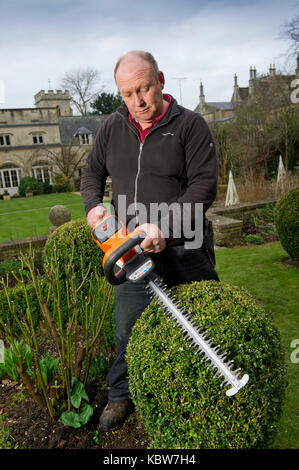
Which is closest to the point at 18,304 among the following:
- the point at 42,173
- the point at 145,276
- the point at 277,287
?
the point at 145,276

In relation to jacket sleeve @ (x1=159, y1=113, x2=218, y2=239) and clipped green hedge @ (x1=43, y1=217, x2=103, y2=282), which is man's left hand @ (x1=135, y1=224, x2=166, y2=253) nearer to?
jacket sleeve @ (x1=159, y1=113, x2=218, y2=239)

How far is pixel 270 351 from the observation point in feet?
5.74

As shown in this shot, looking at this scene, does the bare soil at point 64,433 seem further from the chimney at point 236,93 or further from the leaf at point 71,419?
the chimney at point 236,93

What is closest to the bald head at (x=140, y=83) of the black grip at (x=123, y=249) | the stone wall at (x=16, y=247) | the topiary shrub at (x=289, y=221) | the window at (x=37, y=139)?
the black grip at (x=123, y=249)

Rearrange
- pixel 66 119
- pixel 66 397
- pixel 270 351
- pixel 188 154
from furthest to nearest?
pixel 66 119 < pixel 66 397 < pixel 188 154 < pixel 270 351

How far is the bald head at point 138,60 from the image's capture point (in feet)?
6.61

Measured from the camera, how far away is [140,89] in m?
2.04

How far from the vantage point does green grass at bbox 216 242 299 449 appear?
268 cm

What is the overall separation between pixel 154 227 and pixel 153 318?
18.4 inches

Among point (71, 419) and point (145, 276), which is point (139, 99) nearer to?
point (145, 276)

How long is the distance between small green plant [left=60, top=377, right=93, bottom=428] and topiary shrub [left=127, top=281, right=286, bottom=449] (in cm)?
67

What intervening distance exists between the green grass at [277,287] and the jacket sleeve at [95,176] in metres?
2.00
